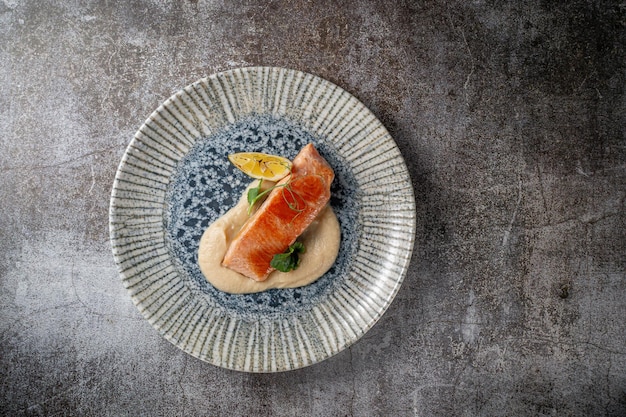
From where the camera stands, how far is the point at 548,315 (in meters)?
2.64

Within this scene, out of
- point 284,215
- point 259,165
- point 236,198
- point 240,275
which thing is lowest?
point 240,275

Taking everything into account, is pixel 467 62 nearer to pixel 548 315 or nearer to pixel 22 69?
pixel 548 315

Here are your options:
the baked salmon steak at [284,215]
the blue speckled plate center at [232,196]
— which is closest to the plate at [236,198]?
the blue speckled plate center at [232,196]

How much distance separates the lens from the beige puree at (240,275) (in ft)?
7.80

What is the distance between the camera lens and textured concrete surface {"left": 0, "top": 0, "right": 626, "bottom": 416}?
2574mm

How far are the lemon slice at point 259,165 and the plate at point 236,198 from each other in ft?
0.26

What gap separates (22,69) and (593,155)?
334 centimetres

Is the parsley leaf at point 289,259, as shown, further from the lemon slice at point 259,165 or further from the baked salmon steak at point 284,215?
the lemon slice at point 259,165

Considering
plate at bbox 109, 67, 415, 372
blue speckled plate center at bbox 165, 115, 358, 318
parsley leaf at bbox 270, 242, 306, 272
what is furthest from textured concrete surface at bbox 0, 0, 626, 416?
parsley leaf at bbox 270, 242, 306, 272

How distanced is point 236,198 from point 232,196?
2 centimetres

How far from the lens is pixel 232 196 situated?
7.99 ft

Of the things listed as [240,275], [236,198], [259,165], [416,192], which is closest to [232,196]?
[236,198]

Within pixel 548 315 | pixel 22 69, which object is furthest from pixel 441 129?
pixel 22 69

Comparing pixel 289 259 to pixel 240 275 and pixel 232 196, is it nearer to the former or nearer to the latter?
pixel 240 275
